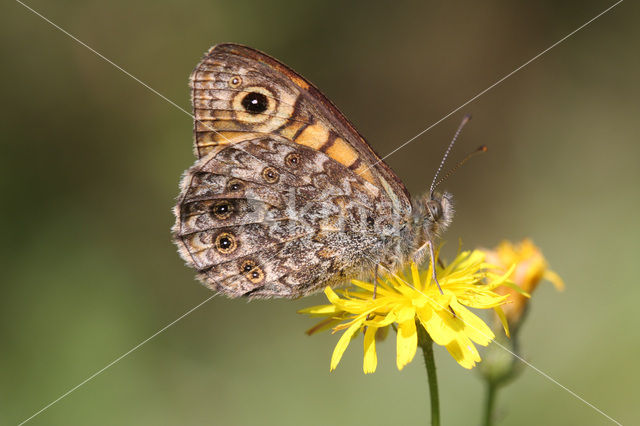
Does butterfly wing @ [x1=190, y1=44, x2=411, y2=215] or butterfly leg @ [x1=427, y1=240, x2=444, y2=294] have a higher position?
butterfly wing @ [x1=190, y1=44, x2=411, y2=215]

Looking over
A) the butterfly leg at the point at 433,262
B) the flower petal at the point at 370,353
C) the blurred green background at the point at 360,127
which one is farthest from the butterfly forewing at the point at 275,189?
the blurred green background at the point at 360,127

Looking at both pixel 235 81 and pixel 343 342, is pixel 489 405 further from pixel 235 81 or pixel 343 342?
pixel 235 81

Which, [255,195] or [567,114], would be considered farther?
[567,114]

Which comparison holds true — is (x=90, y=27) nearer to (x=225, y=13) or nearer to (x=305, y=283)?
(x=225, y=13)

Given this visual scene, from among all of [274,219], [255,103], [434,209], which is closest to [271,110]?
[255,103]

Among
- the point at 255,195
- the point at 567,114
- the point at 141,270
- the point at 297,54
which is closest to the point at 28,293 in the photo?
the point at 141,270

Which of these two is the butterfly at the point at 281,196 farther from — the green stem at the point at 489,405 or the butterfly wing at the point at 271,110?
the green stem at the point at 489,405

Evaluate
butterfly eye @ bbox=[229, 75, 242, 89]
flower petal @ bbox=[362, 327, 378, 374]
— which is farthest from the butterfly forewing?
flower petal @ bbox=[362, 327, 378, 374]

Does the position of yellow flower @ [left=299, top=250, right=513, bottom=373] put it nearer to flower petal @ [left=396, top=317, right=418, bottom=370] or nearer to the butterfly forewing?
flower petal @ [left=396, top=317, right=418, bottom=370]
